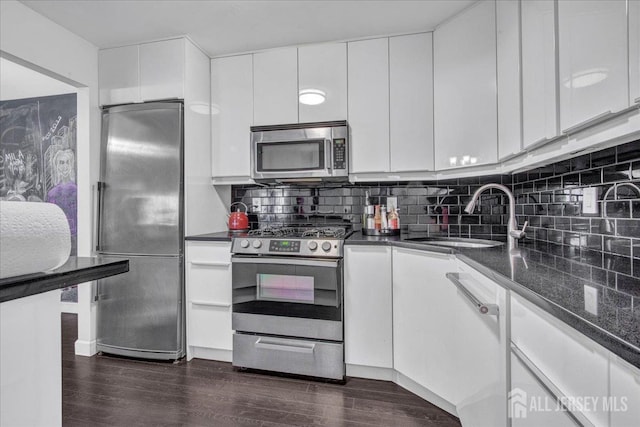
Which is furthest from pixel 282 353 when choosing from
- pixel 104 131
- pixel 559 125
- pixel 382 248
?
pixel 104 131

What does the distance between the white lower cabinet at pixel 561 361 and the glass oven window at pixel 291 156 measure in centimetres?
182

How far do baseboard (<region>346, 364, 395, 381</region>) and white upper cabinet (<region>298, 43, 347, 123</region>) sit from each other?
185cm

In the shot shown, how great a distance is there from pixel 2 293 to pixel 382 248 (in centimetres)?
191

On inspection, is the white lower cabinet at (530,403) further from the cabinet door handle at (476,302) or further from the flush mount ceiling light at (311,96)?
the flush mount ceiling light at (311,96)

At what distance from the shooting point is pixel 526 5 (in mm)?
1471

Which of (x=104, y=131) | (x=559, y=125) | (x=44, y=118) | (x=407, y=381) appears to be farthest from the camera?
(x=44, y=118)

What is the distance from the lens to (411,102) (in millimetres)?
2457

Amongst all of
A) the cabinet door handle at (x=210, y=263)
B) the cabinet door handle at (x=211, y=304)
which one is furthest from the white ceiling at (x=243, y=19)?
the cabinet door handle at (x=211, y=304)

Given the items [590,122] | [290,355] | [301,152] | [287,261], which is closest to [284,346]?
[290,355]

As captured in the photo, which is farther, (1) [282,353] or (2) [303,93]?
(2) [303,93]

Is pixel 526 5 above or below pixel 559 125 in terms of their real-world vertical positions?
above

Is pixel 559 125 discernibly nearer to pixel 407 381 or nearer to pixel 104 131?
pixel 407 381

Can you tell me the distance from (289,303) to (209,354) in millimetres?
846

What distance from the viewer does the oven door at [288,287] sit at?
2.12m
